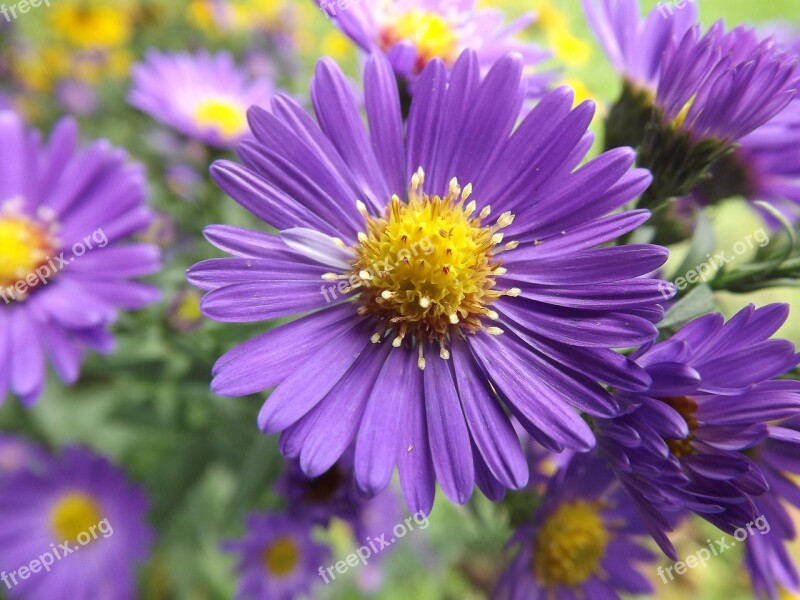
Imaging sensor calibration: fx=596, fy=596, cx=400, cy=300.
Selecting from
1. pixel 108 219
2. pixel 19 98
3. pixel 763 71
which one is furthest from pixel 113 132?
pixel 763 71

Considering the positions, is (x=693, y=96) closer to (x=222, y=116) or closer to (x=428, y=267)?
(x=428, y=267)

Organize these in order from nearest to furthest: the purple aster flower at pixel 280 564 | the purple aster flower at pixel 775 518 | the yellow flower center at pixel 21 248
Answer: the purple aster flower at pixel 775 518 < the yellow flower center at pixel 21 248 < the purple aster flower at pixel 280 564

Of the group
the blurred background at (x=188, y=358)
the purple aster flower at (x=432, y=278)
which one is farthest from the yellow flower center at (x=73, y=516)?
the purple aster flower at (x=432, y=278)

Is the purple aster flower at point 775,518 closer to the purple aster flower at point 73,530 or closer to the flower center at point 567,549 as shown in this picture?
the flower center at point 567,549

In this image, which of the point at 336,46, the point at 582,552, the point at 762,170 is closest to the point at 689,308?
the point at 762,170

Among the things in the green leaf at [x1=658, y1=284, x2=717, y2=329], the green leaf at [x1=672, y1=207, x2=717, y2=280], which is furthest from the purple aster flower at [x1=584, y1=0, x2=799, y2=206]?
the green leaf at [x1=658, y1=284, x2=717, y2=329]

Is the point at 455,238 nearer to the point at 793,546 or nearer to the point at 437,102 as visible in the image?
the point at 437,102
